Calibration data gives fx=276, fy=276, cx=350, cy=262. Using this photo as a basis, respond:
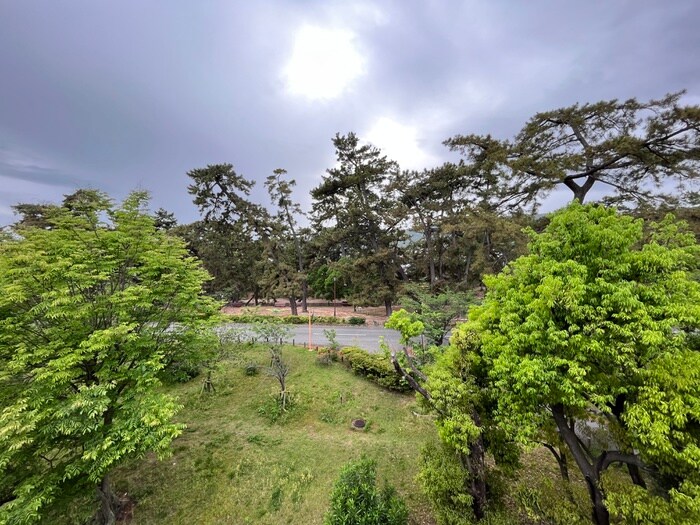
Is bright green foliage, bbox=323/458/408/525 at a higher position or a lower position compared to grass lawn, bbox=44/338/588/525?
higher

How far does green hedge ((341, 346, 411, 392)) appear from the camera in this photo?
1190 centimetres

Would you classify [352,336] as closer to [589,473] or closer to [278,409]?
[278,409]

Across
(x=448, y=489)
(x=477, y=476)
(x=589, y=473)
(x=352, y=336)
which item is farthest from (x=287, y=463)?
(x=352, y=336)

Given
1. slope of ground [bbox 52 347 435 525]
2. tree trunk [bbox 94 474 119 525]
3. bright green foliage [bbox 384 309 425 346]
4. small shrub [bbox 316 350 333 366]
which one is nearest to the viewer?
bright green foliage [bbox 384 309 425 346]

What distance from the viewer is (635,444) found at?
12.8ft

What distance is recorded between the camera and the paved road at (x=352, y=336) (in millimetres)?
17547

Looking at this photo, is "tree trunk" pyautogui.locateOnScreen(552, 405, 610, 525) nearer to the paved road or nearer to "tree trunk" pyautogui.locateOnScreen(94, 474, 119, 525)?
"tree trunk" pyautogui.locateOnScreen(94, 474, 119, 525)

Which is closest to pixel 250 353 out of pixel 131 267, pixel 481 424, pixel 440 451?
pixel 131 267

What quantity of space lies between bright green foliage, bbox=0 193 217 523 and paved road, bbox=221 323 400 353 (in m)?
9.70

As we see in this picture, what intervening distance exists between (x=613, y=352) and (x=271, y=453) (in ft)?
30.8

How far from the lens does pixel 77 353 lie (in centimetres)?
572

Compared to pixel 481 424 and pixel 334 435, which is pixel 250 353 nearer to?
pixel 334 435

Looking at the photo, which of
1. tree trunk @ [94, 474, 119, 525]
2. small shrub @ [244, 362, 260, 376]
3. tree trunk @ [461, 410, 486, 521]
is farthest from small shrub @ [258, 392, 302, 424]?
tree trunk @ [461, 410, 486, 521]

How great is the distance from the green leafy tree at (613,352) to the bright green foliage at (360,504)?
2912 millimetres
